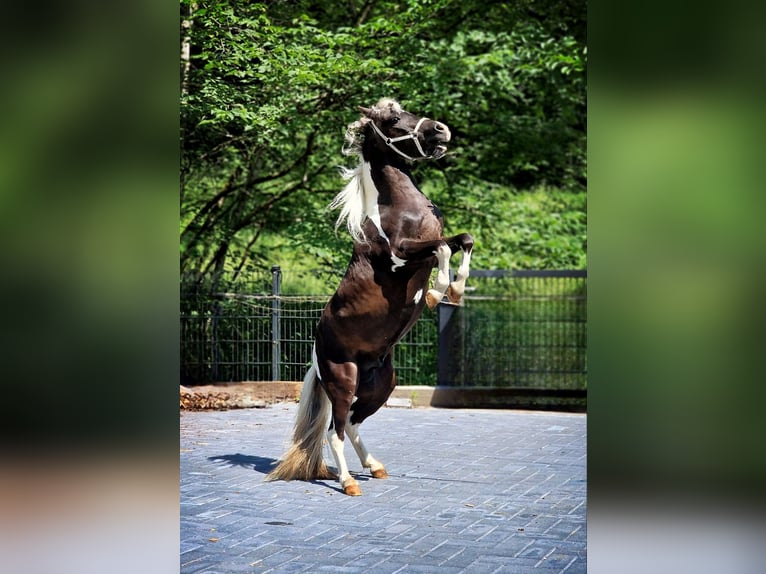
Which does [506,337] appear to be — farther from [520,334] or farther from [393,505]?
[393,505]

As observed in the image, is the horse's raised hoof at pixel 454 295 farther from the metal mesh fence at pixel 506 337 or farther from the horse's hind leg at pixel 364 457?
the metal mesh fence at pixel 506 337

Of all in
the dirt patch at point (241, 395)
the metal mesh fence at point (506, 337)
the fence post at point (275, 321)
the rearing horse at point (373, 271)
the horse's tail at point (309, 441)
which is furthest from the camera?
the metal mesh fence at point (506, 337)

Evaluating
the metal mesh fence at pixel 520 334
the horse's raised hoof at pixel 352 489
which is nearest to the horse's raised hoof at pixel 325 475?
the horse's raised hoof at pixel 352 489

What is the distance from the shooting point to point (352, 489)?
509 cm

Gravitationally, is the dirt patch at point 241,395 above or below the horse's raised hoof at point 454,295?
below

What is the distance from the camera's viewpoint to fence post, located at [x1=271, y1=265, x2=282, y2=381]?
852cm

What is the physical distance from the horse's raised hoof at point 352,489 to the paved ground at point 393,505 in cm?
5

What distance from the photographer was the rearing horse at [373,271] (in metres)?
5.20

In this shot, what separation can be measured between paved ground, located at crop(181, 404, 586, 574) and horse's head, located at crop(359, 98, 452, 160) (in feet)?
5.84
